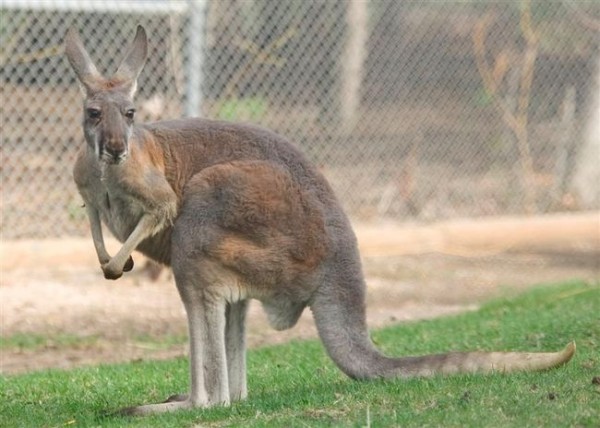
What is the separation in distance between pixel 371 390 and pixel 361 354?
0.26m

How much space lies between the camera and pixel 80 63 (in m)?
5.40

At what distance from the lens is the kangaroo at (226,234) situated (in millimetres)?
5043

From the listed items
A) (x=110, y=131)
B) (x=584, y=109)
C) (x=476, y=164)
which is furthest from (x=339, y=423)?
(x=584, y=109)

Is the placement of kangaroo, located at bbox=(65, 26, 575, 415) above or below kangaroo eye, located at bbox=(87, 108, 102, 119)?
below

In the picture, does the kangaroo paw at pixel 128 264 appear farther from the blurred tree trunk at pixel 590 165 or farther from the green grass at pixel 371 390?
the blurred tree trunk at pixel 590 165

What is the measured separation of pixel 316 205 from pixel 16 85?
530 cm

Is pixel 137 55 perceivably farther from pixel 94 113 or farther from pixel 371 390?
pixel 371 390

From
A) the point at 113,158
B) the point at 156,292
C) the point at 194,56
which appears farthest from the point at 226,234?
the point at 194,56

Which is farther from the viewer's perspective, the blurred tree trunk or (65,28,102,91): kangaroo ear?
the blurred tree trunk

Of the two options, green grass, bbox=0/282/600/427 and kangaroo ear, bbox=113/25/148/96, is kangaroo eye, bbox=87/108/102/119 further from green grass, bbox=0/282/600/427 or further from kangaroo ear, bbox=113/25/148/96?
green grass, bbox=0/282/600/427

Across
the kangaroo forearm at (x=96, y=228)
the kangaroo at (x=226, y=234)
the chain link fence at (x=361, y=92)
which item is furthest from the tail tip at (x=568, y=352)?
the chain link fence at (x=361, y=92)

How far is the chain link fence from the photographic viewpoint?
999 cm

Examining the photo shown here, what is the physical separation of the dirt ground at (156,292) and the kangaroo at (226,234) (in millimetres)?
2275

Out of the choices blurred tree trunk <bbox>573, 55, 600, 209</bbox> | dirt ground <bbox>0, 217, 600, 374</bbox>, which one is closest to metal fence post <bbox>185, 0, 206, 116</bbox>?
dirt ground <bbox>0, 217, 600, 374</bbox>
